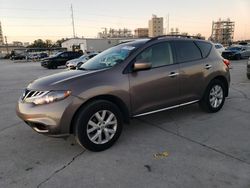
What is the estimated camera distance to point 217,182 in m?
2.53

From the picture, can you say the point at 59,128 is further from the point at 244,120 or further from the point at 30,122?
the point at 244,120

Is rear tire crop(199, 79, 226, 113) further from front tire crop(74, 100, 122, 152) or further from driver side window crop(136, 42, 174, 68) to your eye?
front tire crop(74, 100, 122, 152)

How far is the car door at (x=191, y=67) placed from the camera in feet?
13.8

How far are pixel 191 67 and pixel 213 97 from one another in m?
1.06

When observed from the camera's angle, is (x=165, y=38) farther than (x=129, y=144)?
Yes

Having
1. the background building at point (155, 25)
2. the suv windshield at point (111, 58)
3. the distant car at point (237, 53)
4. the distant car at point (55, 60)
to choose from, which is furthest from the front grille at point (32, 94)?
the background building at point (155, 25)

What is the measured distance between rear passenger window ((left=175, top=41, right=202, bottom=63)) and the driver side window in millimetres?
215

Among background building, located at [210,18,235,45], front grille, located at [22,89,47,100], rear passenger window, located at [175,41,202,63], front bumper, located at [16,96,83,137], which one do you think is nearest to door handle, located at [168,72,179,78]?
rear passenger window, located at [175,41,202,63]

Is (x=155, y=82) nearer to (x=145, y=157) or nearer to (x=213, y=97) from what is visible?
(x=145, y=157)

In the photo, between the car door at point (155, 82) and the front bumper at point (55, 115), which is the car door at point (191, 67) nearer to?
the car door at point (155, 82)

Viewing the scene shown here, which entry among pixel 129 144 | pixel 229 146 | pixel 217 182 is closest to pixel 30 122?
pixel 129 144

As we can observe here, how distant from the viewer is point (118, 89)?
3385 millimetres

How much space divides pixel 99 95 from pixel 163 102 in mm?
1323

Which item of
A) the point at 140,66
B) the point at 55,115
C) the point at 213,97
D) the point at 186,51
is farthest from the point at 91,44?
the point at 55,115
